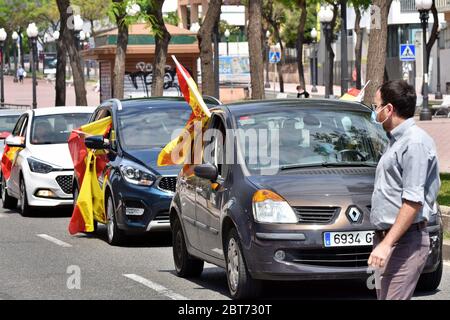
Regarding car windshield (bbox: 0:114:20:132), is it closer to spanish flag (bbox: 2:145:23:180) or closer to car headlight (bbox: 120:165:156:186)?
spanish flag (bbox: 2:145:23:180)

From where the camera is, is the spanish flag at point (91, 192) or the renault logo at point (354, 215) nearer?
the renault logo at point (354, 215)

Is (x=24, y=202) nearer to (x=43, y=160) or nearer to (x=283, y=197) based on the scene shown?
(x=43, y=160)

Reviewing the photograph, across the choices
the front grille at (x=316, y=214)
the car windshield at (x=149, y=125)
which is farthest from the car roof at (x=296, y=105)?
the car windshield at (x=149, y=125)

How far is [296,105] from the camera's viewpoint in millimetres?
11836

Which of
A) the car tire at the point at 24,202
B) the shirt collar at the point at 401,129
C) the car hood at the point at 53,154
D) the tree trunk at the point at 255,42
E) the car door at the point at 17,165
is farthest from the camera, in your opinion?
the tree trunk at the point at 255,42

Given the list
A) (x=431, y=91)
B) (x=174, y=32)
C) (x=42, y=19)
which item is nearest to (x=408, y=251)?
(x=174, y=32)

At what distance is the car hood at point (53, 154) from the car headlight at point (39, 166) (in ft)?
0.22

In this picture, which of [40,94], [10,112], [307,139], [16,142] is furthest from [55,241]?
[40,94]

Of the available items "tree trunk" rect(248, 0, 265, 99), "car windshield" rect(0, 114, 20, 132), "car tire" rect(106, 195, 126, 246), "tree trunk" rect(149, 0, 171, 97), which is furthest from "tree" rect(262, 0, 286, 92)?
"car tire" rect(106, 195, 126, 246)

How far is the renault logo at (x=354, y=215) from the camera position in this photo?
1020cm

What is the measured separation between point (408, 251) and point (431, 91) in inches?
2868

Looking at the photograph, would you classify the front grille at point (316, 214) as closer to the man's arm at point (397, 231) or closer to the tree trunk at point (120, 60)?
the man's arm at point (397, 231)

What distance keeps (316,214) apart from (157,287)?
2.27 m
